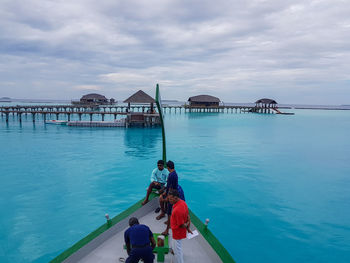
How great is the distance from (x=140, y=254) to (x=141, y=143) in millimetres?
23955

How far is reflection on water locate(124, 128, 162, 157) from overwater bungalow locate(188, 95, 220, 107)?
4327 centimetres

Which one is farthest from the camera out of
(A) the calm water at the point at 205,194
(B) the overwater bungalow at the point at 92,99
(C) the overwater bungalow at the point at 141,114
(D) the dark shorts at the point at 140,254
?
(B) the overwater bungalow at the point at 92,99

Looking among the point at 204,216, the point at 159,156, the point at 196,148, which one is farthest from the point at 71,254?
the point at 196,148

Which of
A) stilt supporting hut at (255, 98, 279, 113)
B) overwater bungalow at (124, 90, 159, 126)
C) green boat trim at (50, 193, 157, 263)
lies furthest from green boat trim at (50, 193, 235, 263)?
stilt supporting hut at (255, 98, 279, 113)

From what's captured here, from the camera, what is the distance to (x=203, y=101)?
2948 inches

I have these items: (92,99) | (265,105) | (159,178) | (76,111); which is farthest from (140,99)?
(265,105)

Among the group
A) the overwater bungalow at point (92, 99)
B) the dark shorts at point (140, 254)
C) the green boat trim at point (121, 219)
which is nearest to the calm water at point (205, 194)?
the green boat trim at point (121, 219)

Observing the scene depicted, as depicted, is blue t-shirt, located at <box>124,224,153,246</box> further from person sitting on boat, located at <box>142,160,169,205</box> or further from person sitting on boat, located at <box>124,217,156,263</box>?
person sitting on boat, located at <box>142,160,169,205</box>

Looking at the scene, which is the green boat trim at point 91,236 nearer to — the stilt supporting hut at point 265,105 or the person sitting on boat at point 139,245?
the person sitting on boat at point 139,245

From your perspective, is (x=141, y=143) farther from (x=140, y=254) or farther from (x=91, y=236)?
(x=140, y=254)

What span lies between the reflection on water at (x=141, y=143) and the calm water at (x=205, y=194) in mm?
312

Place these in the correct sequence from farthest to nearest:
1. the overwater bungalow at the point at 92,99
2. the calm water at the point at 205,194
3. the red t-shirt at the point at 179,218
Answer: the overwater bungalow at the point at 92,99, the calm water at the point at 205,194, the red t-shirt at the point at 179,218

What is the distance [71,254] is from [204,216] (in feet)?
23.7

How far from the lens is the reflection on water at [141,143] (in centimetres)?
2340
